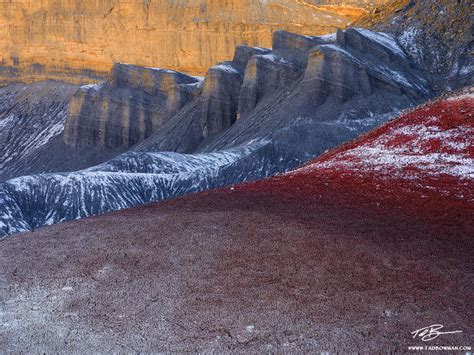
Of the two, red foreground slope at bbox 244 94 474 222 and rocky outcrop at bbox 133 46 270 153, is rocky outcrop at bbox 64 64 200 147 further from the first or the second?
red foreground slope at bbox 244 94 474 222

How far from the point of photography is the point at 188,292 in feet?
32.0

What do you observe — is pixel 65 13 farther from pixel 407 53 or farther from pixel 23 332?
pixel 23 332

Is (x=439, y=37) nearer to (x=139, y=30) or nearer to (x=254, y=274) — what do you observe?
(x=254, y=274)

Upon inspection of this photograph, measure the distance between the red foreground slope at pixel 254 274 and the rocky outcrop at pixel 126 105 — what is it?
50.3m

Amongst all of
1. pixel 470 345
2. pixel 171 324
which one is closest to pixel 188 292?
pixel 171 324

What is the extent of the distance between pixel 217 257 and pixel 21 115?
74753 mm

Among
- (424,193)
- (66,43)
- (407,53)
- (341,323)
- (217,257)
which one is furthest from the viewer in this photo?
(66,43)

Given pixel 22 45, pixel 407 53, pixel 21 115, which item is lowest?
pixel 21 115

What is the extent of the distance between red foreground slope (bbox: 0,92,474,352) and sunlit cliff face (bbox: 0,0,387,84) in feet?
237

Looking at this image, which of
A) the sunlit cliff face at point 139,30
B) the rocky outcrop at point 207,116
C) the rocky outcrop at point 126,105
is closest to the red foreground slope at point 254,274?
the rocky outcrop at point 207,116

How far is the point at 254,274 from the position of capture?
33.9ft
